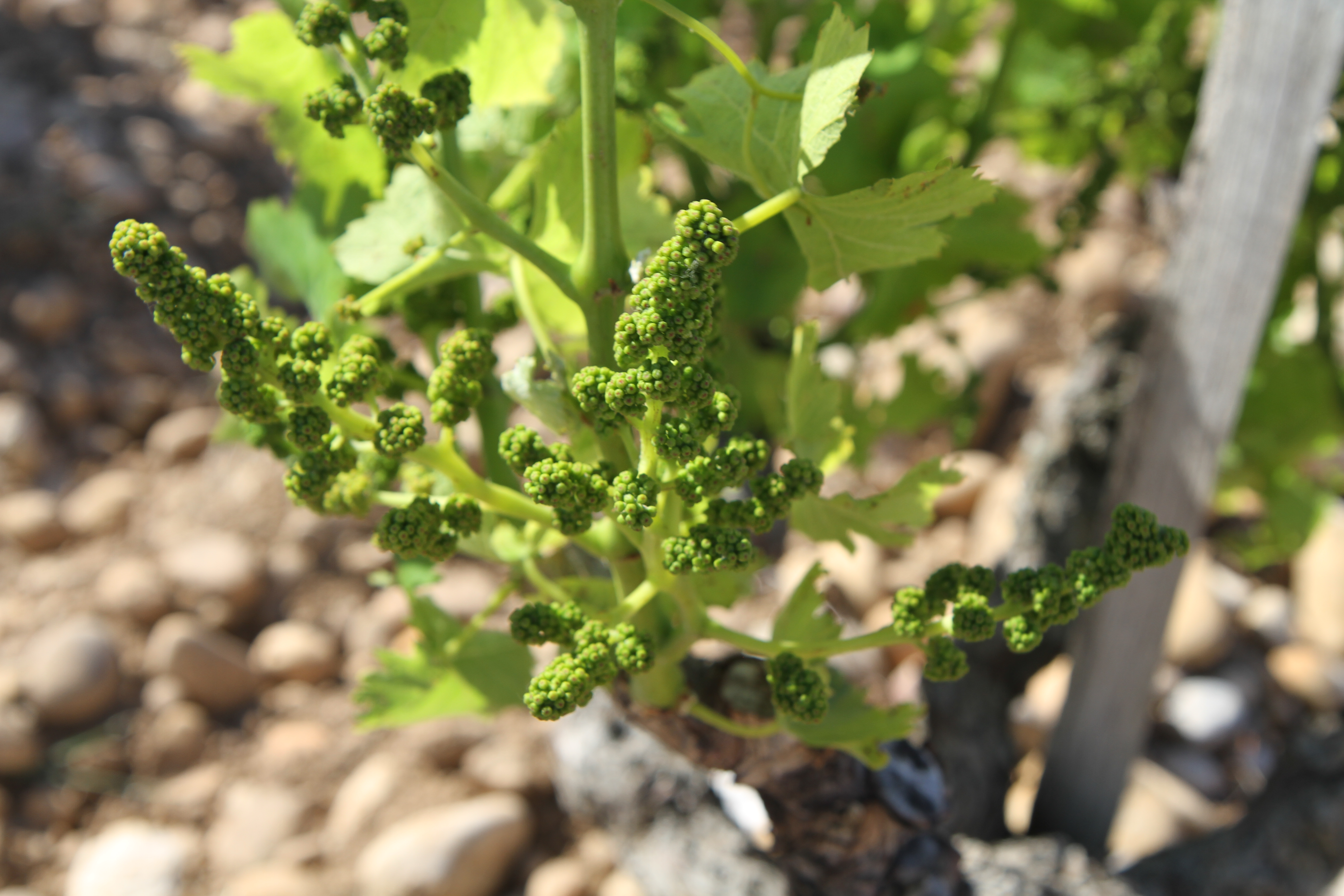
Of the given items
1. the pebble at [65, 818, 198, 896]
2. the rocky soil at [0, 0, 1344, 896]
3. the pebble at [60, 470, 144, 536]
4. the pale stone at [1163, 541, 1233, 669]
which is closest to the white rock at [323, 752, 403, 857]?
the rocky soil at [0, 0, 1344, 896]

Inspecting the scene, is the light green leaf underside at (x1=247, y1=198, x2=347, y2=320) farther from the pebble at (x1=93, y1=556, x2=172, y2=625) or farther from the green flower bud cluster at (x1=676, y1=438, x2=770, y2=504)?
the pebble at (x1=93, y1=556, x2=172, y2=625)

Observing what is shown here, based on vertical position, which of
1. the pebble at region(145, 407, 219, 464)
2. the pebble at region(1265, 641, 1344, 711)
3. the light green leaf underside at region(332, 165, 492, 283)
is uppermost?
the pebble at region(145, 407, 219, 464)

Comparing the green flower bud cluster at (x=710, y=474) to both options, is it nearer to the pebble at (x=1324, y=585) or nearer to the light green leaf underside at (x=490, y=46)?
the light green leaf underside at (x=490, y=46)

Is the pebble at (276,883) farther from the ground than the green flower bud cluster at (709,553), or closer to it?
closer to it

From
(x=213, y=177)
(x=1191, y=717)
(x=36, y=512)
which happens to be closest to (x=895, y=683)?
(x=1191, y=717)

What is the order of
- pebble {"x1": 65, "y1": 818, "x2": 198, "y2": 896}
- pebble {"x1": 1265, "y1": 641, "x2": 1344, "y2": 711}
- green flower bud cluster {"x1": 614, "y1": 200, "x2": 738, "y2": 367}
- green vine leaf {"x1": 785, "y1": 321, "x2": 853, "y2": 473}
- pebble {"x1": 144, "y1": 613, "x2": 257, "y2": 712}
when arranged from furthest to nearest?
1. pebble {"x1": 1265, "y1": 641, "x2": 1344, "y2": 711}
2. pebble {"x1": 144, "y1": 613, "x2": 257, "y2": 712}
3. pebble {"x1": 65, "y1": 818, "x2": 198, "y2": 896}
4. green vine leaf {"x1": 785, "y1": 321, "x2": 853, "y2": 473}
5. green flower bud cluster {"x1": 614, "y1": 200, "x2": 738, "y2": 367}

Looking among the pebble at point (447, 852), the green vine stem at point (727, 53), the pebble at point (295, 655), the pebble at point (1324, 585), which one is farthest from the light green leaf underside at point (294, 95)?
the pebble at point (1324, 585)

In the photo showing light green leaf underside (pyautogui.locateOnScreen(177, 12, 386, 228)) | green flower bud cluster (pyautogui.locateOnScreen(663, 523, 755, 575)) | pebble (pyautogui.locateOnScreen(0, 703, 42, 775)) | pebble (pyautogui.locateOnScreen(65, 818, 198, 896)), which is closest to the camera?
green flower bud cluster (pyautogui.locateOnScreen(663, 523, 755, 575))

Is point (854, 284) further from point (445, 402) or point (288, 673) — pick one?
point (445, 402)
